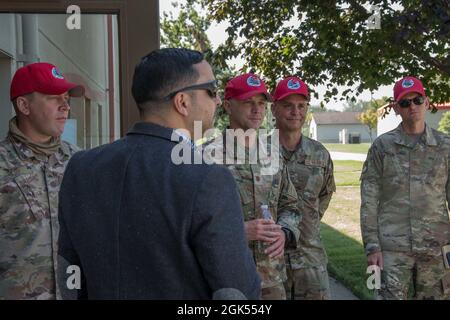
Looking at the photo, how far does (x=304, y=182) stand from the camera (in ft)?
11.5

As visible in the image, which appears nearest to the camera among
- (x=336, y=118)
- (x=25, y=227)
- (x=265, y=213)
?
(x=25, y=227)

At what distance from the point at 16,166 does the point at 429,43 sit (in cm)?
528

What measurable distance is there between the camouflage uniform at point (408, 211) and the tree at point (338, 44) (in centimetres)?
160

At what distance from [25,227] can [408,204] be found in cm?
239

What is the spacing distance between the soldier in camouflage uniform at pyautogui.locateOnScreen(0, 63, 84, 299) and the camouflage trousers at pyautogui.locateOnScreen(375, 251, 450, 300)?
211 cm

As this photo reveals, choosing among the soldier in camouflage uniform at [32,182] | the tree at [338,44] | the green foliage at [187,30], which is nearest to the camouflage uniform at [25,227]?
the soldier in camouflage uniform at [32,182]

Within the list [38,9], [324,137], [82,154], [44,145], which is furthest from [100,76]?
[324,137]

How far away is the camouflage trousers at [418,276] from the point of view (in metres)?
3.43

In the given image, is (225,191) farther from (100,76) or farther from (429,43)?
(429,43)

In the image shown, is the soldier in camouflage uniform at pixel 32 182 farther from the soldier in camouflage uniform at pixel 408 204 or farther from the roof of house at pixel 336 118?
the roof of house at pixel 336 118

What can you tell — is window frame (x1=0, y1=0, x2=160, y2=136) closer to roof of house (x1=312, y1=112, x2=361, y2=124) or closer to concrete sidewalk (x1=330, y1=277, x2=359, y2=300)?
concrete sidewalk (x1=330, y1=277, x2=359, y2=300)

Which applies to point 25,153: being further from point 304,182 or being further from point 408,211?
point 408,211

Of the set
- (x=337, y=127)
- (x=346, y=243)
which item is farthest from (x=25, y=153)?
(x=337, y=127)

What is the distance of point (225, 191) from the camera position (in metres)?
1.36
